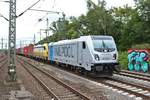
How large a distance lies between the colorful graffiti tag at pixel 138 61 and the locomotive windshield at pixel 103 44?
6.04 meters

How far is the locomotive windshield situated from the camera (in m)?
22.5

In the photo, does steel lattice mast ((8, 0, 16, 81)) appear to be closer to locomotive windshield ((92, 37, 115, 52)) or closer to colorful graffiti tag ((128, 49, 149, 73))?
locomotive windshield ((92, 37, 115, 52))

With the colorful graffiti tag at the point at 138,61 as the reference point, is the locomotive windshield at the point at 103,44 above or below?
above

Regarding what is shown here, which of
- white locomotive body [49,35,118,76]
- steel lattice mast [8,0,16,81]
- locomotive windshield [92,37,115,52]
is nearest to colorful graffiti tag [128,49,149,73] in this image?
white locomotive body [49,35,118,76]

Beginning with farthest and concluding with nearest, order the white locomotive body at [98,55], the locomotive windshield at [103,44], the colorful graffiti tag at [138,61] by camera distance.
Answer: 1. the colorful graffiti tag at [138,61]
2. the locomotive windshield at [103,44]
3. the white locomotive body at [98,55]

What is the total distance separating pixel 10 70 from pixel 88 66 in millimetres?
4930

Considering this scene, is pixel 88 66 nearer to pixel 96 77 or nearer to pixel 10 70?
pixel 96 77

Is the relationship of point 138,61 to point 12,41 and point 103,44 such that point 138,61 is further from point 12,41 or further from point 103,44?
point 12,41

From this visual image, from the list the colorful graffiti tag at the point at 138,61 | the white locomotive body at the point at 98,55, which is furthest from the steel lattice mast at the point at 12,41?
the colorful graffiti tag at the point at 138,61

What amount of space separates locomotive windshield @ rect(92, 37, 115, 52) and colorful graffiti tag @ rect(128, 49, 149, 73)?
19.8 feet

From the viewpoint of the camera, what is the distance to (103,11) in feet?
209

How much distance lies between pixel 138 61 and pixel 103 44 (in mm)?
7543

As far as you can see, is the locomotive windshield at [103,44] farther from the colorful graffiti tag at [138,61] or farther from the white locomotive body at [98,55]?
the colorful graffiti tag at [138,61]

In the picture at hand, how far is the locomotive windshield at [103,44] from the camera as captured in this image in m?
22.5
